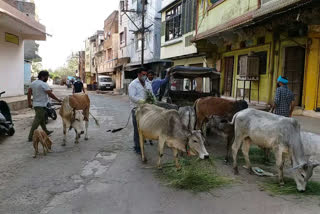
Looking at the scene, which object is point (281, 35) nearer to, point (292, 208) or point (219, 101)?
point (219, 101)

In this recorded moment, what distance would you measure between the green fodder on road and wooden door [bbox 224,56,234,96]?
9780 mm

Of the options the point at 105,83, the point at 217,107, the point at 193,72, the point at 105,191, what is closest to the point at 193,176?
the point at 105,191

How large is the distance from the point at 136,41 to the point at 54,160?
86.5 feet

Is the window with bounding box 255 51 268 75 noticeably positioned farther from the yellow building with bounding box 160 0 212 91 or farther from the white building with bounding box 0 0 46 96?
the white building with bounding box 0 0 46 96

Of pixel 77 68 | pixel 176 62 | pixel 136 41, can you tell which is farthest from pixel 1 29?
pixel 77 68

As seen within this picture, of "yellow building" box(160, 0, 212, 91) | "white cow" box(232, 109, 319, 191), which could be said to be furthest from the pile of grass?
"yellow building" box(160, 0, 212, 91)

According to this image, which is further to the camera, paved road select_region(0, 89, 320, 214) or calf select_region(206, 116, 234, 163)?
calf select_region(206, 116, 234, 163)

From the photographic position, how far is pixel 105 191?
14.6 ft

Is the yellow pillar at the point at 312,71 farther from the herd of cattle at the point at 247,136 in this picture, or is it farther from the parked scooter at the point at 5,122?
the parked scooter at the point at 5,122

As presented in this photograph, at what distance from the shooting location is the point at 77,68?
3597 inches

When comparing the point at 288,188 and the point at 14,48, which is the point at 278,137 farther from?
the point at 14,48

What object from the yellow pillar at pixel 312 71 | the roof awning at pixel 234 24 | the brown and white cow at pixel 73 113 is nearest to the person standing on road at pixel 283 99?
the yellow pillar at pixel 312 71

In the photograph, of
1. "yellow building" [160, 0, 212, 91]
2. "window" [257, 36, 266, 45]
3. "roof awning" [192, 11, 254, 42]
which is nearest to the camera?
"roof awning" [192, 11, 254, 42]

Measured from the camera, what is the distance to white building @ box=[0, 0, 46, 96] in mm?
15048
